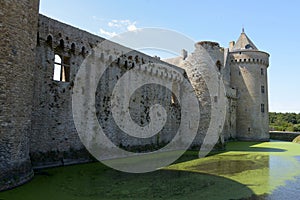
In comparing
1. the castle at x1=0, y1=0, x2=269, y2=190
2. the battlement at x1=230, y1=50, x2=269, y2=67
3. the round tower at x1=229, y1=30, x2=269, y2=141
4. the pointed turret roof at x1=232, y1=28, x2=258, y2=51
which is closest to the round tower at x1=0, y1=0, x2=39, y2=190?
the castle at x1=0, y1=0, x2=269, y2=190

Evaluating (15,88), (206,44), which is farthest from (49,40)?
(206,44)

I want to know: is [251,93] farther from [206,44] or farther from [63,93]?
[63,93]

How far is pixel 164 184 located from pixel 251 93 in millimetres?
23961

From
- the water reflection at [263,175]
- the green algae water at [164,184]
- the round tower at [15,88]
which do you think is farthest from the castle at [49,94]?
the water reflection at [263,175]

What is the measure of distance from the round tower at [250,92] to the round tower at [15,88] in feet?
82.8

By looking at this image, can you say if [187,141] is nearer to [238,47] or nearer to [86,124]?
[86,124]

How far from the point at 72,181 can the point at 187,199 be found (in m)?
3.73

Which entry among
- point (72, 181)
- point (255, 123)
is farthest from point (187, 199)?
point (255, 123)

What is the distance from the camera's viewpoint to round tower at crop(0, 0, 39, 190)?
23.9 feet

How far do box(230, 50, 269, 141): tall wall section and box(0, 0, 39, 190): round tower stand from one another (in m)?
25.2

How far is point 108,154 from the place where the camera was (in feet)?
44.8

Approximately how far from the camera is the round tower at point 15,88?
729 cm

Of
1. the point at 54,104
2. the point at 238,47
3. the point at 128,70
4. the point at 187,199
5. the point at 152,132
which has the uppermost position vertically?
the point at 238,47

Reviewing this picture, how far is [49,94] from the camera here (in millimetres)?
11039
